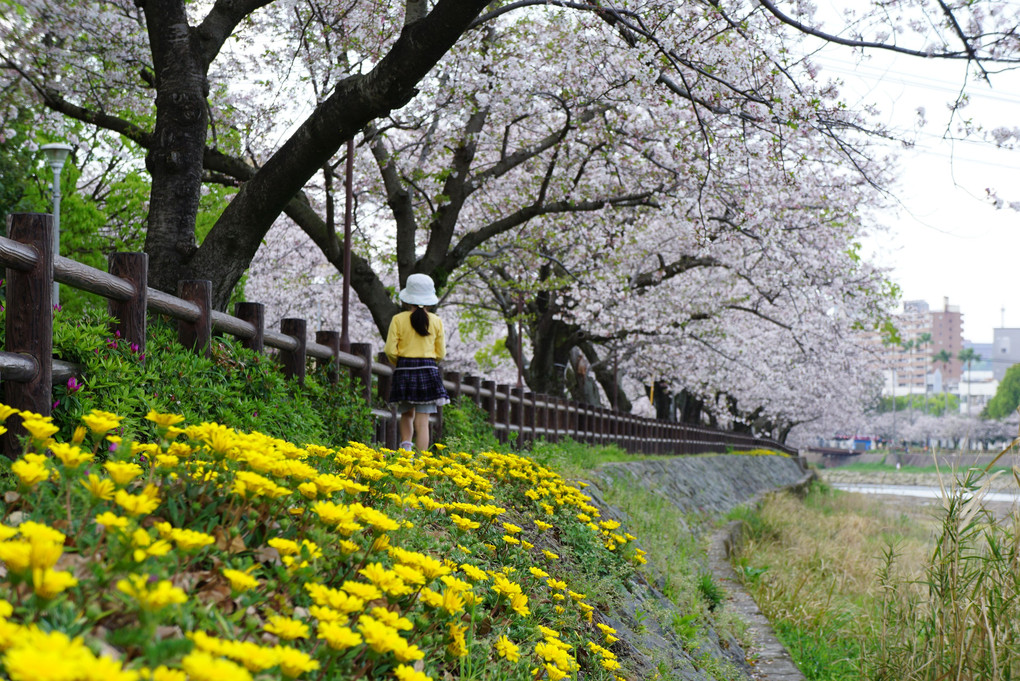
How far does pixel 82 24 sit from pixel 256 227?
5.04 meters

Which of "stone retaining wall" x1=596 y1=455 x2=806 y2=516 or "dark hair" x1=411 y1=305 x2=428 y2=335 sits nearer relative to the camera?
"dark hair" x1=411 y1=305 x2=428 y2=335

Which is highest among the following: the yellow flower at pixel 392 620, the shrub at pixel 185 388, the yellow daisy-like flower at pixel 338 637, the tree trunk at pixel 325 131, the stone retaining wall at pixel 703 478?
the tree trunk at pixel 325 131

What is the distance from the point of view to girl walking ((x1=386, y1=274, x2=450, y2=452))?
7004 mm

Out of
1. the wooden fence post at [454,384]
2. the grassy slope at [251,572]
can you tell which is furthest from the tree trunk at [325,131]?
the wooden fence post at [454,384]

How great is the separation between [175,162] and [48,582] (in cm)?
594

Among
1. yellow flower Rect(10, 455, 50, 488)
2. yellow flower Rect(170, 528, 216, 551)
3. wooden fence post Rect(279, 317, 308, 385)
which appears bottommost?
yellow flower Rect(170, 528, 216, 551)

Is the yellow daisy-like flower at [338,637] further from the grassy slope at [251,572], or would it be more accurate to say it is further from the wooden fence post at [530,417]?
the wooden fence post at [530,417]

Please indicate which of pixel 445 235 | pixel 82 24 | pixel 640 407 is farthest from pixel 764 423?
pixel 82 24

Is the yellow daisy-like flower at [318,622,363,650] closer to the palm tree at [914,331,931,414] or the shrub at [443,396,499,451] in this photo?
the shrub at [443,396,499,451]

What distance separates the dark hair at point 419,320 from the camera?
275 inches

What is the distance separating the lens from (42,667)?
105 centimetres

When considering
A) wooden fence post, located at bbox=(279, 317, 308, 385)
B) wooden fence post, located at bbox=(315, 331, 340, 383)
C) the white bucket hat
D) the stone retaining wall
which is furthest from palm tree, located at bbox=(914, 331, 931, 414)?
wooden fence post, located at bbox=(279, 317, 308, 385)

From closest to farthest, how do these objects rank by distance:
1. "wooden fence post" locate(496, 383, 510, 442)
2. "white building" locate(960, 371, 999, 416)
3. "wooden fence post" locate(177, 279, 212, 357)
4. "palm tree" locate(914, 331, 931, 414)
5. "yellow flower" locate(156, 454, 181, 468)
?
"yellow flower" locate(156, 454, 181, 468) < "wooden fence post" locate(177, 279, 212, 357) < "wooden fence post" locate(496, 383, 510, 442) < "palm tree" locate(914, 331, 931, 414) < "white building" locate(960, 371, 999, 416)

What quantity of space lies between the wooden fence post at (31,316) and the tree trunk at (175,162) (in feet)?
10.8
